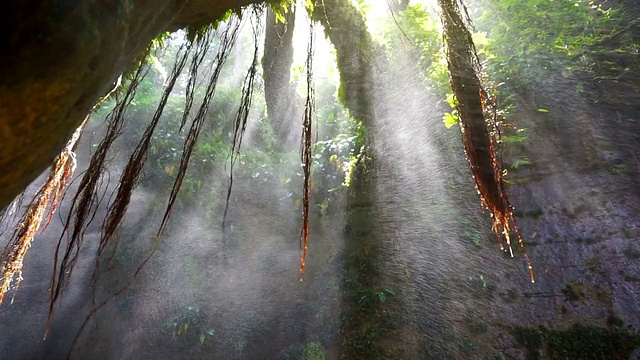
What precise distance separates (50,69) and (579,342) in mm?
4233

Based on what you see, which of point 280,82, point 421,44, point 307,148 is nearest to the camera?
point 307,148

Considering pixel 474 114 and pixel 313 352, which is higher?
pixel 474 114

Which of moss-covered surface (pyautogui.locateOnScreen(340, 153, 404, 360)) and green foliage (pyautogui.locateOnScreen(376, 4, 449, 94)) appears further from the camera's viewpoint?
green foliage (pyautogui.locateOnScreen(376, 4, 449, 94))

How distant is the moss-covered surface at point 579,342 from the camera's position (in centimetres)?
332

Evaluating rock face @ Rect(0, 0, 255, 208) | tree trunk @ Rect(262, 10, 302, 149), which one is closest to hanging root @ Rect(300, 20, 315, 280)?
rock face @ Rect(0, 0, 255, 208)

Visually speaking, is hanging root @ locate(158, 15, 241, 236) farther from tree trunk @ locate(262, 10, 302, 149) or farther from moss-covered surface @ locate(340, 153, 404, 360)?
tree trunk @ locate(262, 10, 302, 149)

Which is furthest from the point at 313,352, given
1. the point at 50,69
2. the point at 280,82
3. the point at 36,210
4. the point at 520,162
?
the point at 50,69

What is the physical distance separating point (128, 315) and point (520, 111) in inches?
298

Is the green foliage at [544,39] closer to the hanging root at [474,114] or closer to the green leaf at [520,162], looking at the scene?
the green leaf at [520,162]

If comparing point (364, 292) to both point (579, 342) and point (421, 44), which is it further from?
point (421, 44)

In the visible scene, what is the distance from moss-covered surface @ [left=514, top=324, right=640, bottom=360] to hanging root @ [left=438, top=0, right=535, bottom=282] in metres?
1.58

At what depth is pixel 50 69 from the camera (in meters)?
1.06

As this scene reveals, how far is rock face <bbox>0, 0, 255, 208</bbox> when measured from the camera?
0.99 metres

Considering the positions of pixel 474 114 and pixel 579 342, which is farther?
pixel 579 342
